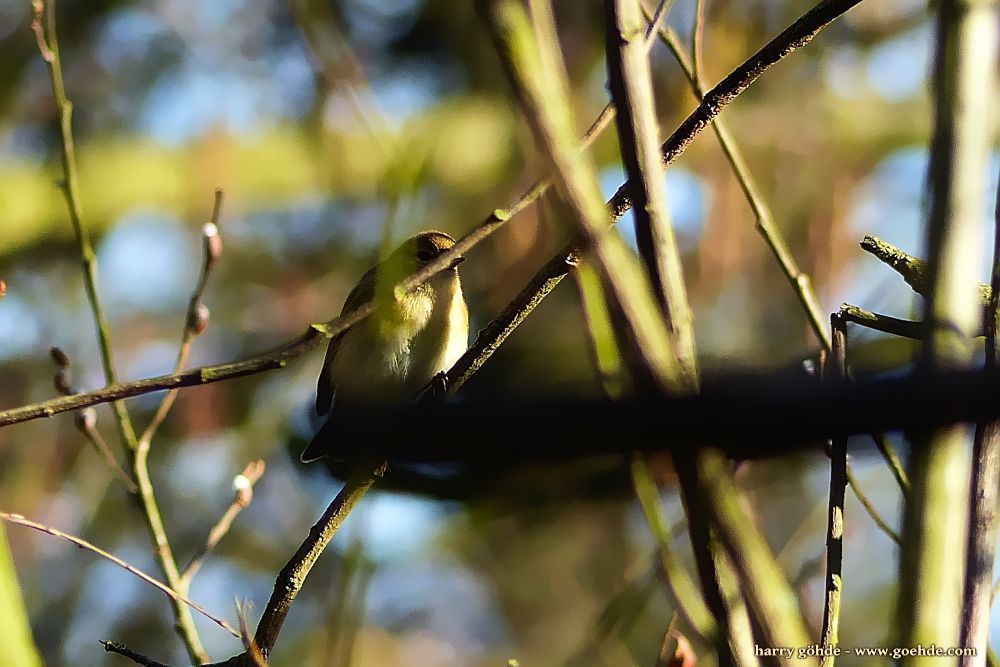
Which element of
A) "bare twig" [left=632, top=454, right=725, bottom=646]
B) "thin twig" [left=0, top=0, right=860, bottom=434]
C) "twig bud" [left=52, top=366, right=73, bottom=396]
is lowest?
"bare twig" [left=632, top=454, right=725, bottom=646]

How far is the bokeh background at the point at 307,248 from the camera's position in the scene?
5.38 metres

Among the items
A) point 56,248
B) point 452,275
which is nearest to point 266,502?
point 56,248

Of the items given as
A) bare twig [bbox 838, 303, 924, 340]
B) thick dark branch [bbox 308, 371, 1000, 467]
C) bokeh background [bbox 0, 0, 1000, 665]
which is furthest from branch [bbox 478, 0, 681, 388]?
bokeh background [bbox 0, 0, 1000, 665]

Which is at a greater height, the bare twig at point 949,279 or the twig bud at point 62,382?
the twig bud at point 62,382

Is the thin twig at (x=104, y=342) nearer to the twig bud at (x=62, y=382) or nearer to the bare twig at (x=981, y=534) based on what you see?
the twig bud at (x=62, y=382)

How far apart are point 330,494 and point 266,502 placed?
14.4 feet

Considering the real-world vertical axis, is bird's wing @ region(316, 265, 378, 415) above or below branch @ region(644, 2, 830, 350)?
above

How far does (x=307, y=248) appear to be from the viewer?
629 centimetres

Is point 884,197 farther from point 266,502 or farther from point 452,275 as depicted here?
point 452,275

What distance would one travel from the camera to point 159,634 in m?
5.76

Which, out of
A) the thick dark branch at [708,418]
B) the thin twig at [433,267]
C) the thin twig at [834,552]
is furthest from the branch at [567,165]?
the thin twig at [834,552]

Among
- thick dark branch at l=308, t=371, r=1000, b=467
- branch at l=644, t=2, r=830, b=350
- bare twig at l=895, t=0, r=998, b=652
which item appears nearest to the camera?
thick dark branch at l=308, t=371, r=1000, b=467

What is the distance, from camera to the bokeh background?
538cm

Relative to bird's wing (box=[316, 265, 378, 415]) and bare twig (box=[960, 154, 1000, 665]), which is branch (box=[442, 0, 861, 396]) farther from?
bird's wing (box=[316, 265, 378, 415])
